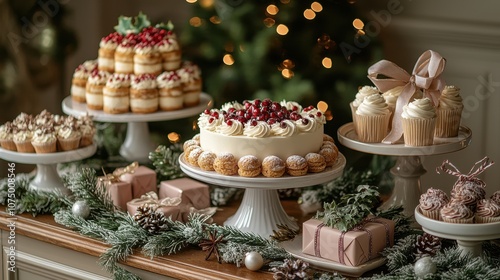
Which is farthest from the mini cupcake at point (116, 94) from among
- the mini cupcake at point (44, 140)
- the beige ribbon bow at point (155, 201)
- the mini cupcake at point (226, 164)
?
the mini cupcake at point (226, 164)

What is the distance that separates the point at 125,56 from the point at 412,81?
89cm

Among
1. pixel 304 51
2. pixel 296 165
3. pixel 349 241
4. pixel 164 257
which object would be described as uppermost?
pixel 304 51

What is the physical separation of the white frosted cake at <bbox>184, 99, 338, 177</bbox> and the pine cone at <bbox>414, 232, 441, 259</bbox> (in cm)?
29

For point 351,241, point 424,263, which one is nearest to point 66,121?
point 351,241

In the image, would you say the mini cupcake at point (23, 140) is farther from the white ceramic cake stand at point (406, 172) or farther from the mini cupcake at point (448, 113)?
the mini cupcake at point (448, 113)

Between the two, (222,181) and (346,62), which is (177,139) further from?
(222,181)

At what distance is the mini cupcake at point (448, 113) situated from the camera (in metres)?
2.07

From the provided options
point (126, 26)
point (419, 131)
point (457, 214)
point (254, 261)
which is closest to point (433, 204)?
point (457, 214)

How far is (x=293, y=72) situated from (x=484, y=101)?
1.99ft

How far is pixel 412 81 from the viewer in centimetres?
208

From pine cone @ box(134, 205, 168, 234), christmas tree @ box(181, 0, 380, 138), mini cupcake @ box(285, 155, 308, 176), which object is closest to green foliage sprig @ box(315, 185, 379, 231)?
mini cupcake @ box(285, 155, 308, 176)

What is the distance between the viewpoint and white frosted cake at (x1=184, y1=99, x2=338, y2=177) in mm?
1957

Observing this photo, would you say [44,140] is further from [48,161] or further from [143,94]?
[143,94]

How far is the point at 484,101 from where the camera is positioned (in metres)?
2.57
